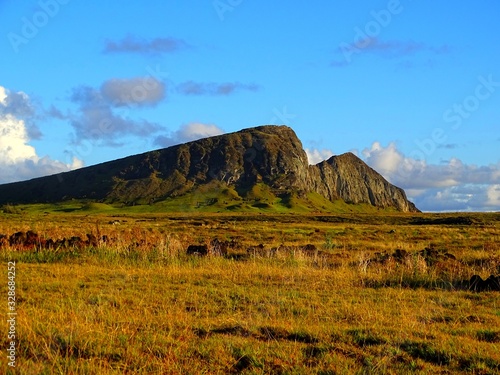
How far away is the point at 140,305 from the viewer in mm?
10812

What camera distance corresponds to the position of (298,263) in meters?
18.4

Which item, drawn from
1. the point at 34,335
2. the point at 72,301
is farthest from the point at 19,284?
the point at 34,335

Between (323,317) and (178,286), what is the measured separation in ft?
15.4

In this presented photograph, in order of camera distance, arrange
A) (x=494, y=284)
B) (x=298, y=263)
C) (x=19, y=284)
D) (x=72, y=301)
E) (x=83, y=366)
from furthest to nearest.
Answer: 1. (x=298, y=263)
2. (x=494, y=284)
3. (x=19, y=284)
4. (x=72, y=301)
5. (x=83, y=366)

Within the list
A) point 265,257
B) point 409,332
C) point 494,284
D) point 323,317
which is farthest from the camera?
point 265,257

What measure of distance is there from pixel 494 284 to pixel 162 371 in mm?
11182

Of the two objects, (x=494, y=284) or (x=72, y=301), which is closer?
(x=72, y=301)

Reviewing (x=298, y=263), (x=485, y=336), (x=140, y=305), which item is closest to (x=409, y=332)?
(x=485, y=336)

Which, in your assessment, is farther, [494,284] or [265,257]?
[265,257]

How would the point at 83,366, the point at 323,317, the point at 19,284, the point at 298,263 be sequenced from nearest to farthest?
1. the point at 83,366
2. the point at 323,317
3. the point at 19,284
4. the point at 298,263

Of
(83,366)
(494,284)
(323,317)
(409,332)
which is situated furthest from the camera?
(494,284)

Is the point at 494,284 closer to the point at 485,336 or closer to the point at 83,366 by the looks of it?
the point at 485,336

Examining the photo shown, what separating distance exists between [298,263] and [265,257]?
232 cm

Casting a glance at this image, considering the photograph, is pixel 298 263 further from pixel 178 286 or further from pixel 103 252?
pixel 103 252
